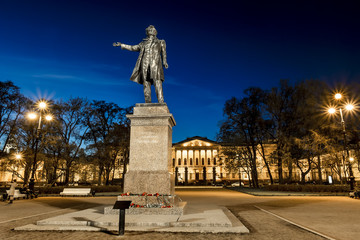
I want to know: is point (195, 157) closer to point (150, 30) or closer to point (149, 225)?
point (150, 30)

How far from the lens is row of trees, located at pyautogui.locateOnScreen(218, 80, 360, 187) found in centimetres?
2549

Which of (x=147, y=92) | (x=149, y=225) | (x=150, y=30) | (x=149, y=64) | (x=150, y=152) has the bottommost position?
(x=149, y=225)

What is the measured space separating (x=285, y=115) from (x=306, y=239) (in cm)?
2768

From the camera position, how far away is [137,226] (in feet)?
21.9

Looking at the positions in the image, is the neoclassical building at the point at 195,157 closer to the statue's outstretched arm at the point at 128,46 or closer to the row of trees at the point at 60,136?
the row of trees at the point at 60,136

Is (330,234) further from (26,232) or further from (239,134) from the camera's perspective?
(239,134)

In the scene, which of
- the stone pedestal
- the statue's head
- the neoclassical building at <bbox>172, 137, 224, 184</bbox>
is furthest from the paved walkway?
the neoclassical building at <bbox>172, 137, 224, 184</bbox>

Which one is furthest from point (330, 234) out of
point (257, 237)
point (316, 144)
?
point (316, 144)

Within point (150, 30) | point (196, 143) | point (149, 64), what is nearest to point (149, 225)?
point (149, 64)

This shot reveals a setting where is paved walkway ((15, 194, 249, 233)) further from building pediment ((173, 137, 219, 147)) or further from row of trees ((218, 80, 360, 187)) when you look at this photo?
building pediment ((173, 137, 219, 147))

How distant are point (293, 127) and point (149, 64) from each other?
83.5ft

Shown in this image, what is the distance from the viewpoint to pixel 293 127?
30453 millimetres

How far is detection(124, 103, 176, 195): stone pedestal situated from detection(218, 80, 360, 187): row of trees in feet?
69.2

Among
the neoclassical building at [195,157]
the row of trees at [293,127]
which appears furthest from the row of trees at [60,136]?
the neoclassical building at [195,157]
